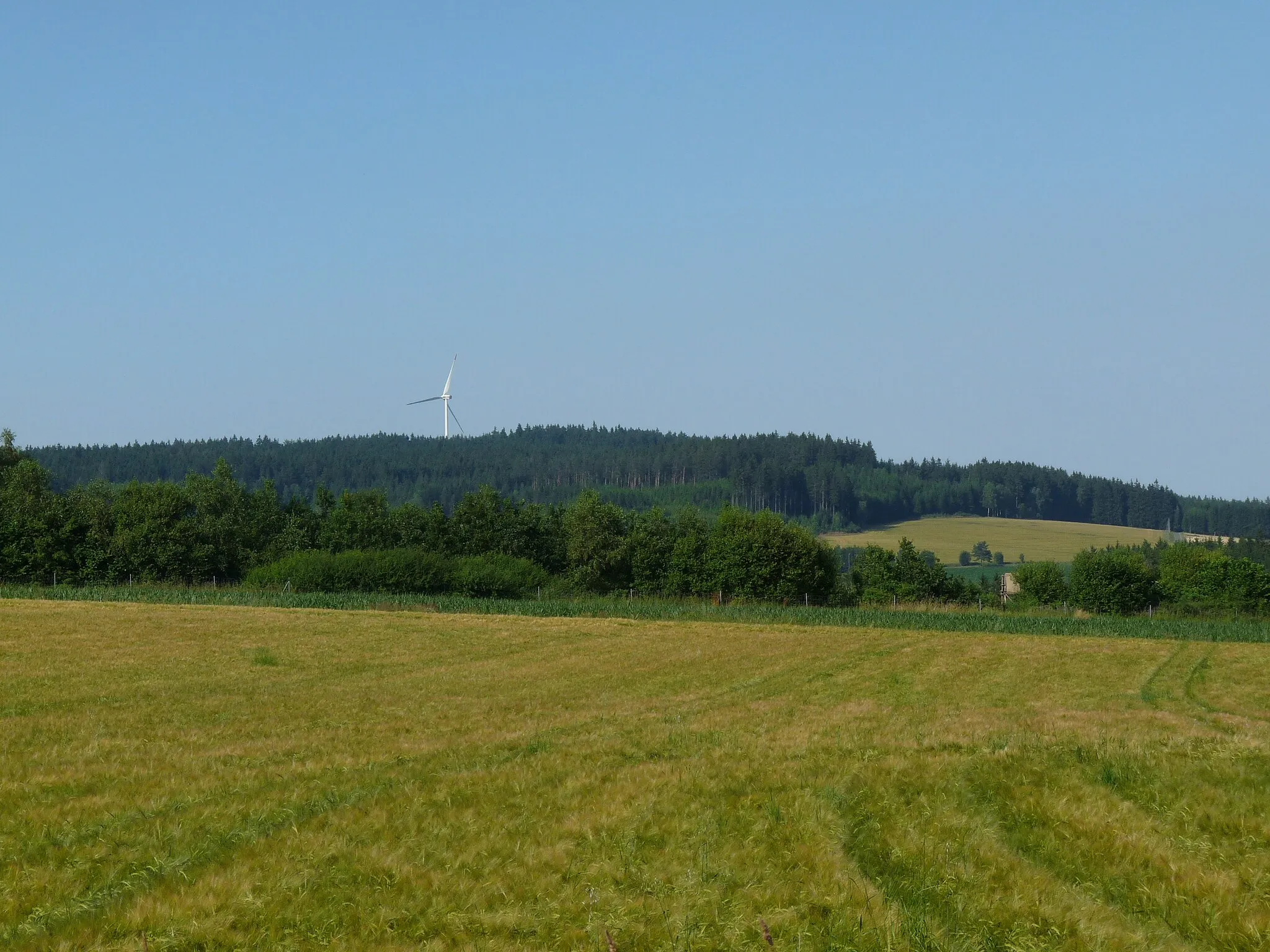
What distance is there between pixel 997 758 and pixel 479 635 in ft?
127

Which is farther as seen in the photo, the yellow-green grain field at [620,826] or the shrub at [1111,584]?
the shrub at [1111,584]

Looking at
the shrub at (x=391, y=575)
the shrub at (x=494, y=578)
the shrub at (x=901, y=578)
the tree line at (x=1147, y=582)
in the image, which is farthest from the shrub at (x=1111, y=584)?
the shrub at (x=391, y=575)

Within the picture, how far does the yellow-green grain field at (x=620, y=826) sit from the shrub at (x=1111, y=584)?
291 ft

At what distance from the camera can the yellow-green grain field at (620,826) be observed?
29.1ft

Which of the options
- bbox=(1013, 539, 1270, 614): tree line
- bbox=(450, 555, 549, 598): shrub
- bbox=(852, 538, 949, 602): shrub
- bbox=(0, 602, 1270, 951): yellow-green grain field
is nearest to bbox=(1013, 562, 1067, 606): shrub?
bbox=(1013, 539, 1270, 614): tree line

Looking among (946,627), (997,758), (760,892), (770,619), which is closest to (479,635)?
(770,619)

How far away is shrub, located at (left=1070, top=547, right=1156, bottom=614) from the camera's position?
108 metres

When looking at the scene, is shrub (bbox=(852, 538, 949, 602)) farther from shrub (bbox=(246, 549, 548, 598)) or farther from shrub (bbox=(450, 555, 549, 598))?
shrub (bbox=(246, 549, 548, 598))

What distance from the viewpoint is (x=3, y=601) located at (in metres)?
67.2

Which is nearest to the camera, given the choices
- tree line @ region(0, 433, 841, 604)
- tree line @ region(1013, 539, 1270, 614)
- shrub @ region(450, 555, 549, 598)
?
shrub @ region(450, 555, 549, 598)

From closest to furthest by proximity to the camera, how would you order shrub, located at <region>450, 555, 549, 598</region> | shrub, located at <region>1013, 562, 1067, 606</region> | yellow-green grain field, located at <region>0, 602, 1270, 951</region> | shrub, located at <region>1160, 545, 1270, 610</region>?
yellow-green grain field, located at <region>0, 602, 1270, 951</region> < shrub, located at <region>450, 555, 549, 598</region> < shrub, located at <region>1160, 545, 1270, 610</region> < shrub, located at <region>1013, 562, 1067, 606</region>

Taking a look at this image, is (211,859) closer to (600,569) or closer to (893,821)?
(893,821)

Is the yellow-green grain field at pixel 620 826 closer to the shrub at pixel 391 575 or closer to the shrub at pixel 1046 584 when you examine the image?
the shrub at pixel 391 575

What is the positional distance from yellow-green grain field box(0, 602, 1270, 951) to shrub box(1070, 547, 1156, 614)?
88.7 metres
